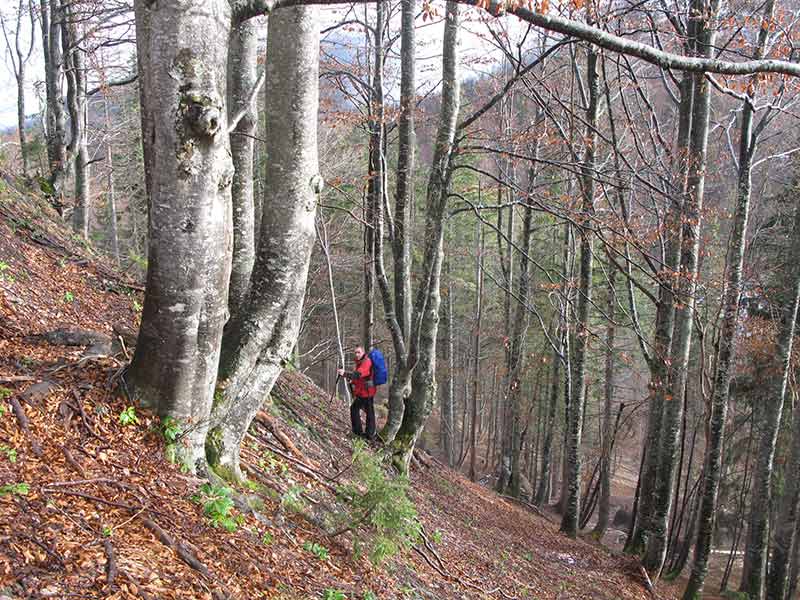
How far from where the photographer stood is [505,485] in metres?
20.2

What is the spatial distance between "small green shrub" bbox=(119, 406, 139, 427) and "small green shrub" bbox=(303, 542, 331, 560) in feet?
5.75

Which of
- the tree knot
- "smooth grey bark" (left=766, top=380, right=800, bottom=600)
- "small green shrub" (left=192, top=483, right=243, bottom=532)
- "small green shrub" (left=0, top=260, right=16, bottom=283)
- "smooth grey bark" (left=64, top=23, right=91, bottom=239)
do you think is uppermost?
"smooth grey bark" (left=64, top=23, right=91, bottom=239)

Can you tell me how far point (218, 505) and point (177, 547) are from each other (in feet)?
2.07

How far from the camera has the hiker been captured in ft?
30.6

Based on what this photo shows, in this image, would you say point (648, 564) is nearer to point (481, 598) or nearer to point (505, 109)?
point (481, 598)

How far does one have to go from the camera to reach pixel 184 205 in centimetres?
368

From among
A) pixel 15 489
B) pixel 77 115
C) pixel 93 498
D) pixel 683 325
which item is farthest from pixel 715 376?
pixel 77 115

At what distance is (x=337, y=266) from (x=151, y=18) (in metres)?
17.0

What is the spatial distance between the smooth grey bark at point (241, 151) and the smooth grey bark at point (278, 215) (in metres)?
0.97

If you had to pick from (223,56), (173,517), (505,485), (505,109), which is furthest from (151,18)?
(505,485)

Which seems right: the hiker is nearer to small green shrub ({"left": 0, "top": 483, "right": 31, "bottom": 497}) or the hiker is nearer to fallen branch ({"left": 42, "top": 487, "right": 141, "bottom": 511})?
fallen branch ({"left": 42, "top": 487, "right": 141, "bottom": 511})

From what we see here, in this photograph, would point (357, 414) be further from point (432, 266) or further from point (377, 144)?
point (377, 144)

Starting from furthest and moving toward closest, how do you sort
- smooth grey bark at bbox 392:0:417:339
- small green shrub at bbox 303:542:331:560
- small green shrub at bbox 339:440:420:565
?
smooth grey bark at bbox 392:0:417:339
small green shrub at bbox 339:440:420:565
small green shrub at bbox 303:542:331:560

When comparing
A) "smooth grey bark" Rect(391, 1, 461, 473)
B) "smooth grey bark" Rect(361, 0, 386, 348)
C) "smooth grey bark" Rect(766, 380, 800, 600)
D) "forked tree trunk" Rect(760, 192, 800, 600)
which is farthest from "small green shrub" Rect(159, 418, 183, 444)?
"smooth grey bark" Rect(766, 380, 800, 600)
